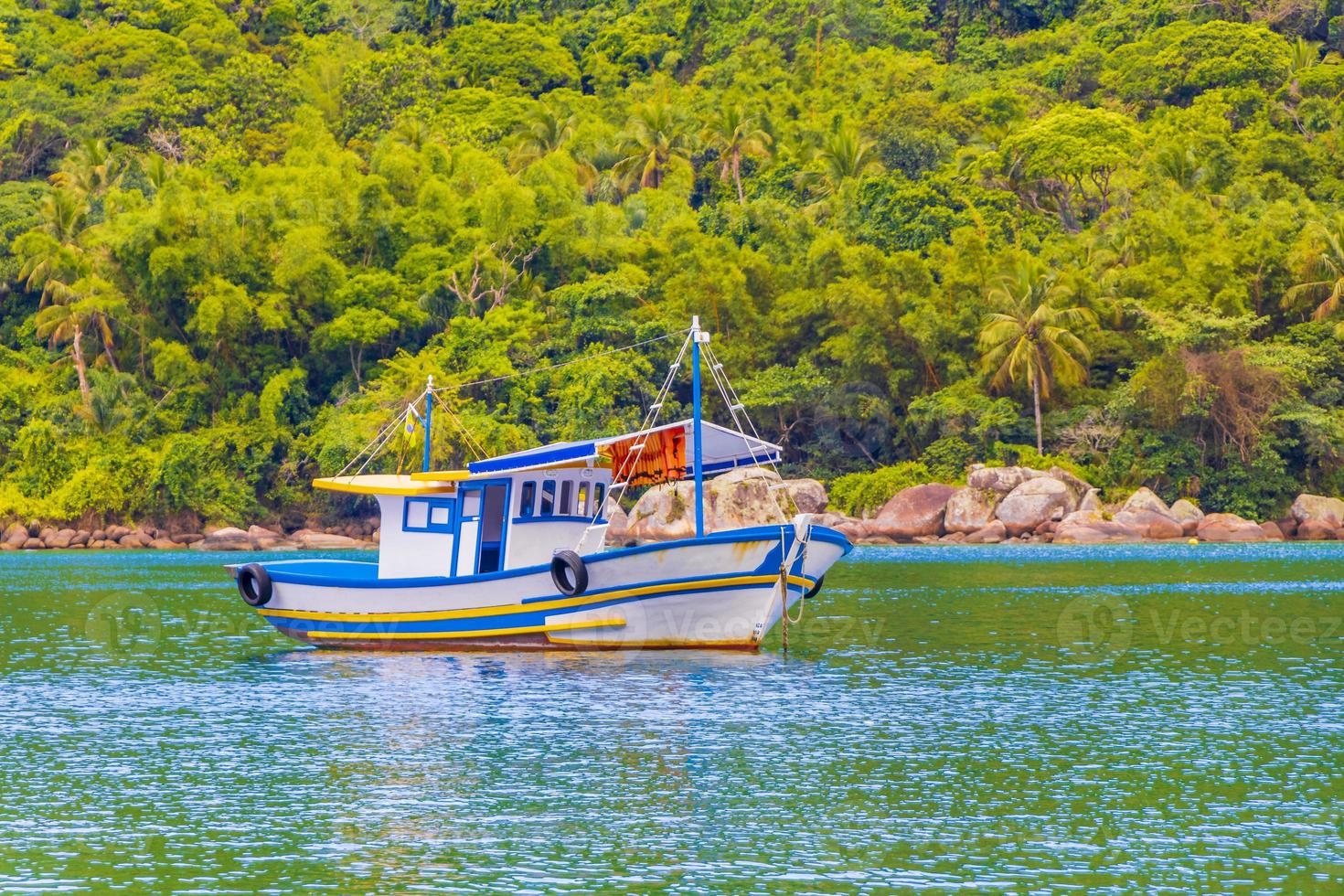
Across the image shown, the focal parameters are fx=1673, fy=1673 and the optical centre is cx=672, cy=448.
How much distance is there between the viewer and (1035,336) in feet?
243

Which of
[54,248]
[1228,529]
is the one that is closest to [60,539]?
[54,248]

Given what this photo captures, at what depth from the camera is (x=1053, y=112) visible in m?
93.1

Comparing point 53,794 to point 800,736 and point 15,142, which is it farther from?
point 15,142

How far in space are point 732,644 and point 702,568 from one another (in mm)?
2355

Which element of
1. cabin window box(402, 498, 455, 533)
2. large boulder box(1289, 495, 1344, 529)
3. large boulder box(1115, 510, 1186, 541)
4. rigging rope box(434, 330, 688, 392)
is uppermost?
rigging rope box(434, 330, 688, 392)

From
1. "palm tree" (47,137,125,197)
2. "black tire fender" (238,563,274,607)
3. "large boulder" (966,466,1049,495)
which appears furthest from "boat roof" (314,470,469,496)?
"palm tree" (47,137,125,197)

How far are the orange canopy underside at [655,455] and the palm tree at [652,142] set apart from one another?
208 feet

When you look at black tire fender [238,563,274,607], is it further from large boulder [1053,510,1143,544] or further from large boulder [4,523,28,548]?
→ large boulder [4,523,28,548]

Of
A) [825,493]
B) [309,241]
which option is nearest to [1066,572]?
[825,493]

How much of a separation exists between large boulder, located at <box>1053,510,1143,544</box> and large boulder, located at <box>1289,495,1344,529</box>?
7254 millimetres

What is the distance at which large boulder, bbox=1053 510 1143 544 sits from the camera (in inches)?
2704

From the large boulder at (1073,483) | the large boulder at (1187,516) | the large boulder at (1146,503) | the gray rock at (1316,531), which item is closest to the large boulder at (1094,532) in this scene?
the large boulder at (1146,503)

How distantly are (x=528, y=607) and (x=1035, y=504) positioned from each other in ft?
134

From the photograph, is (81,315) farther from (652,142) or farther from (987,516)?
(987,516)
